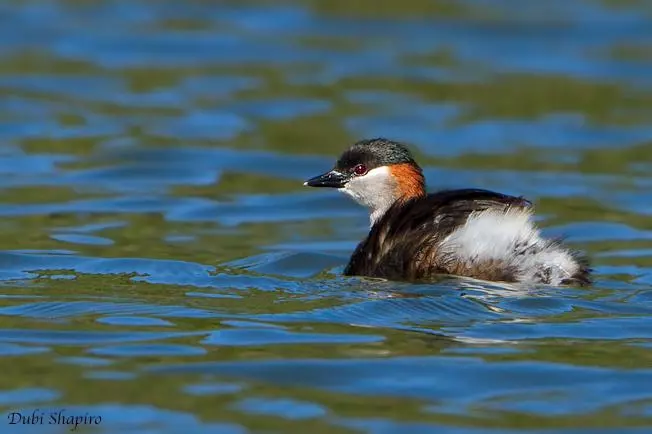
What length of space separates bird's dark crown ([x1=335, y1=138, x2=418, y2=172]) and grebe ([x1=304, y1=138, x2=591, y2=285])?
0.61 metres

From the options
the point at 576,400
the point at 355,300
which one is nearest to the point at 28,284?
the point at 355,300

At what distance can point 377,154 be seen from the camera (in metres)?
9.60

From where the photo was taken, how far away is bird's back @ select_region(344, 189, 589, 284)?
27.0 ft

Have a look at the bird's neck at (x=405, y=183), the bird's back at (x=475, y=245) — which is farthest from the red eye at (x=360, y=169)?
the bird's back at (x=475, y=245)

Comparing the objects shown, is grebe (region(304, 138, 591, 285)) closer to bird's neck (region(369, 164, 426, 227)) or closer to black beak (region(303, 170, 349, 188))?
bird's neck (region(369, 164, 426, 227))

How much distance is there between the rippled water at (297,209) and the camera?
6.58 meters

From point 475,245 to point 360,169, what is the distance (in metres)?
1.70

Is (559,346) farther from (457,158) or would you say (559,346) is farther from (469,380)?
(457,158)

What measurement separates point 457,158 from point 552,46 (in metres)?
4.73

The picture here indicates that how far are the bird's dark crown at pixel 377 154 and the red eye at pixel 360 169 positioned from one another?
20 millimetres

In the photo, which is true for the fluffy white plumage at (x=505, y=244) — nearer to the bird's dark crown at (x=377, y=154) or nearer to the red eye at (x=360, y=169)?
the bird's dark crown at (x=377, y=154)

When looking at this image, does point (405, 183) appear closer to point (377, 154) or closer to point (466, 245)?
point (377, 154)

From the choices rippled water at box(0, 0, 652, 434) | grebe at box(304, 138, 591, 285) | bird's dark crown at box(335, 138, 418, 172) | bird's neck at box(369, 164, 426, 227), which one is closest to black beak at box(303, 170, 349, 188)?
bird's dark crown at box(335, 138, 418, 172)

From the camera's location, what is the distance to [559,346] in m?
7.29
